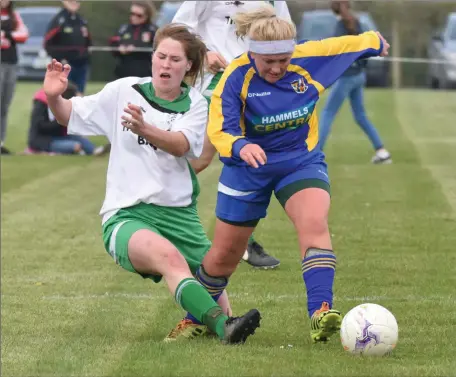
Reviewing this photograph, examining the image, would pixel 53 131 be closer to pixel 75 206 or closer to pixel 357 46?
pixel 75 206

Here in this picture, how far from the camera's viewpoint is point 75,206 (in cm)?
1150

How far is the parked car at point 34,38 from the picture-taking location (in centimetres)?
2688

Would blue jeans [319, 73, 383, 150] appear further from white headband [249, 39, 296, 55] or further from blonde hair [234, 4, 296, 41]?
white headband [249, 39, 296, 55]

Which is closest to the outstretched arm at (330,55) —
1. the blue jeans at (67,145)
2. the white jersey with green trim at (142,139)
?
the white jersey with green trim at (142,139)

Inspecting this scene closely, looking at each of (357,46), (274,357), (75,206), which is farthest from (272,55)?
(75,206)

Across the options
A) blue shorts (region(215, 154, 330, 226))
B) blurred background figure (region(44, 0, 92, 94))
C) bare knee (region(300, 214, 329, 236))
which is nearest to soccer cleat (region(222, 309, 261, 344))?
bare knee (region(300, 214, 329, 236))

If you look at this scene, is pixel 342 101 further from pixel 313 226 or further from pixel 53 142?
pixel 313 226

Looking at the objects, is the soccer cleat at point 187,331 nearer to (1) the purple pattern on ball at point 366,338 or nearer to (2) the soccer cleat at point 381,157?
(1) the purple pattern on ball at point 366,338

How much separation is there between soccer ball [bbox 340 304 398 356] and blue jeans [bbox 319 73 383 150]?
880 centimetres

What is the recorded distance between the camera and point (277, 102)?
6.06 metres

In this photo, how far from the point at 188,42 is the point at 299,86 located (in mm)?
623

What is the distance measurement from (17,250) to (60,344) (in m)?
3.19

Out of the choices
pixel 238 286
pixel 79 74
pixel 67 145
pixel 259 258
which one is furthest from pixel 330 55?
pixel 79 74

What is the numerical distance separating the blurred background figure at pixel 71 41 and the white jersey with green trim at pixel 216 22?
8.93 meters
